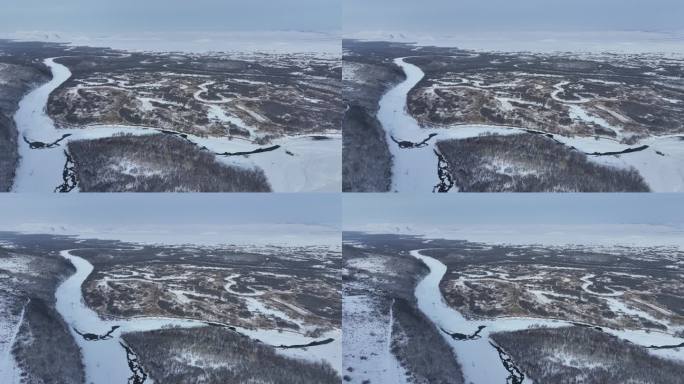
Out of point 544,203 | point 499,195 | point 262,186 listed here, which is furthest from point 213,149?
point 544,203

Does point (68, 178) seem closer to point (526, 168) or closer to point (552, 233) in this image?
point (526, 168)

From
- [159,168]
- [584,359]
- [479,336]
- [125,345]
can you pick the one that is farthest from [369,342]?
[159,168]

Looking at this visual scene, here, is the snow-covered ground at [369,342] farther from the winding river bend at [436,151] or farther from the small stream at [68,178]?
the small stream at [68,178]

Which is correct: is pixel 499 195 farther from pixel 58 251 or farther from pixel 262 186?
pixel 58 251

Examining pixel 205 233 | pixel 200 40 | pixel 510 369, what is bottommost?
pixel 510 369

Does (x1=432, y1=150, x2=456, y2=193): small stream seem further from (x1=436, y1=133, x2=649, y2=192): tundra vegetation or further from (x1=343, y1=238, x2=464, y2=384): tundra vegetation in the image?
(x1=343, y1=238, x2=464, y2=384): tundra vegetation

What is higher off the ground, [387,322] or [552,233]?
[552,233]

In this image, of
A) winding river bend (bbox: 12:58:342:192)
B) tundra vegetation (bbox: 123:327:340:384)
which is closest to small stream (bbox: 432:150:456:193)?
winding river bend (bbox: 12:58:342:192)
